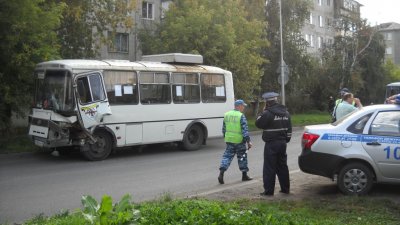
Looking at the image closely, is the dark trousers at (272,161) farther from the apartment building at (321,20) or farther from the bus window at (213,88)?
the apartment building at (321,20)

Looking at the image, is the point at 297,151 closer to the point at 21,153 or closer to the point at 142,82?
the point at 142,82

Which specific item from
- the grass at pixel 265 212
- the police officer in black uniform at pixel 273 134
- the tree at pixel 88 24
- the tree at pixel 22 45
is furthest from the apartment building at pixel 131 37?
the grass at pixel 265 212

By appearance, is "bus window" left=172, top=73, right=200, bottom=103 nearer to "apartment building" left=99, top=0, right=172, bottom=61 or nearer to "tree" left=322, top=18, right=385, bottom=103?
"apartment building" left=99, top=0, right=172, bottom=61

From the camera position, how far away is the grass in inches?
196

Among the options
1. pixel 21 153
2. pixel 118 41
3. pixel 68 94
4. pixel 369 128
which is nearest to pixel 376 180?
pixel 369 128

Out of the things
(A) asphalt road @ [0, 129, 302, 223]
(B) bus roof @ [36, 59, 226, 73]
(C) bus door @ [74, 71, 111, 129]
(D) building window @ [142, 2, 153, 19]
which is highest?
(D) building window @ [142, 2, 153, 19]

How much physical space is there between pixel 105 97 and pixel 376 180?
7908mm

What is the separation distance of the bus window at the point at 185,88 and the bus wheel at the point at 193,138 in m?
0.94

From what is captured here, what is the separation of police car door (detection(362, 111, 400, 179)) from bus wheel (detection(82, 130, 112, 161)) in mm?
7747

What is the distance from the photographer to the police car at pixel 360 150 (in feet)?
26.6

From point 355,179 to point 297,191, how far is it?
1.03m

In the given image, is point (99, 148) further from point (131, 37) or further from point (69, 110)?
point (131, 37)

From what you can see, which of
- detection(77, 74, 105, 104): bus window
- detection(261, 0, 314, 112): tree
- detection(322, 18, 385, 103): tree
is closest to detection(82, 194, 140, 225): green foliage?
detection(77, 74, 105, 104): bus window

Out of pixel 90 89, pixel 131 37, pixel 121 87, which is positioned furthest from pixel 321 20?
pixel 90 89
